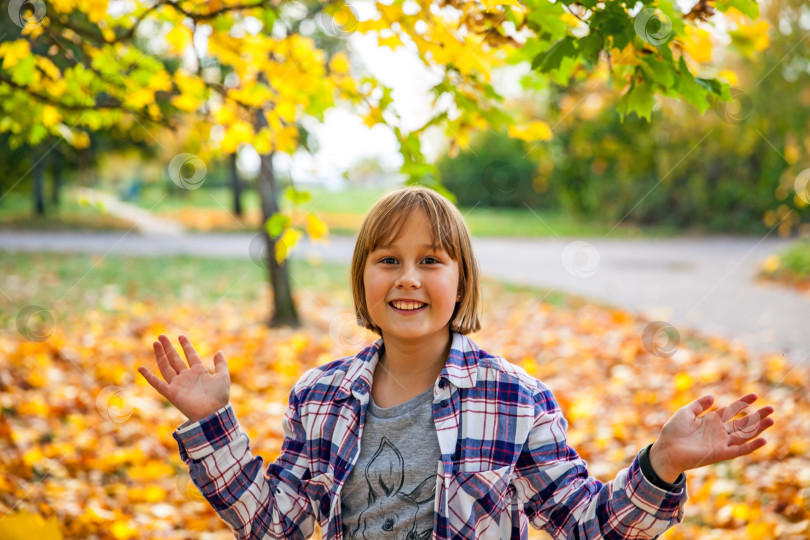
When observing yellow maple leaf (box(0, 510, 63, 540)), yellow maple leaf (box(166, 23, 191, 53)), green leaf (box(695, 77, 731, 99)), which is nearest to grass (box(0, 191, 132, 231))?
yellow maple leaf (box(166, 23, 191, 53))

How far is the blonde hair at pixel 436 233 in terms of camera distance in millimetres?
1630

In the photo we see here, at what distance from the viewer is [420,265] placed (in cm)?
162

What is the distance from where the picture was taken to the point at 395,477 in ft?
5.00

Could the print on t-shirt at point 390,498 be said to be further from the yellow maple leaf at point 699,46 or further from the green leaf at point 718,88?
the yellow maple leaf at point 699,46

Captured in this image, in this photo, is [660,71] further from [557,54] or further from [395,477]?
[395,477]

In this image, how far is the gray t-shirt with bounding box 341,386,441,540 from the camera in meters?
1.49

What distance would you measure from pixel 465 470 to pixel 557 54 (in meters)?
1.16

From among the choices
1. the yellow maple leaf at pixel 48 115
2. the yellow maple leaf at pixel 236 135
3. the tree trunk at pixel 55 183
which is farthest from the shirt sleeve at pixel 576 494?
the tree trunk at pixel 55 183

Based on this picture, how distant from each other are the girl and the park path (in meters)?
4.78

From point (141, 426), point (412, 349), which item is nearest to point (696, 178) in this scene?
point (141, 426)

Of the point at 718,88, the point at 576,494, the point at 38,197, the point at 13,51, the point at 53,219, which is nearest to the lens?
the point at 576,494

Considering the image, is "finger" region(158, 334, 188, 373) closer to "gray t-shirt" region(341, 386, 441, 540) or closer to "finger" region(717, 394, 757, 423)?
"gray t-shirt" region(341, 386, 441, 540)

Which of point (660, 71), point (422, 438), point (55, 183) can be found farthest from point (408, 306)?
point (55, 183)

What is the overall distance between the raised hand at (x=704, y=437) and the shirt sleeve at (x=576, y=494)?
0.05m
